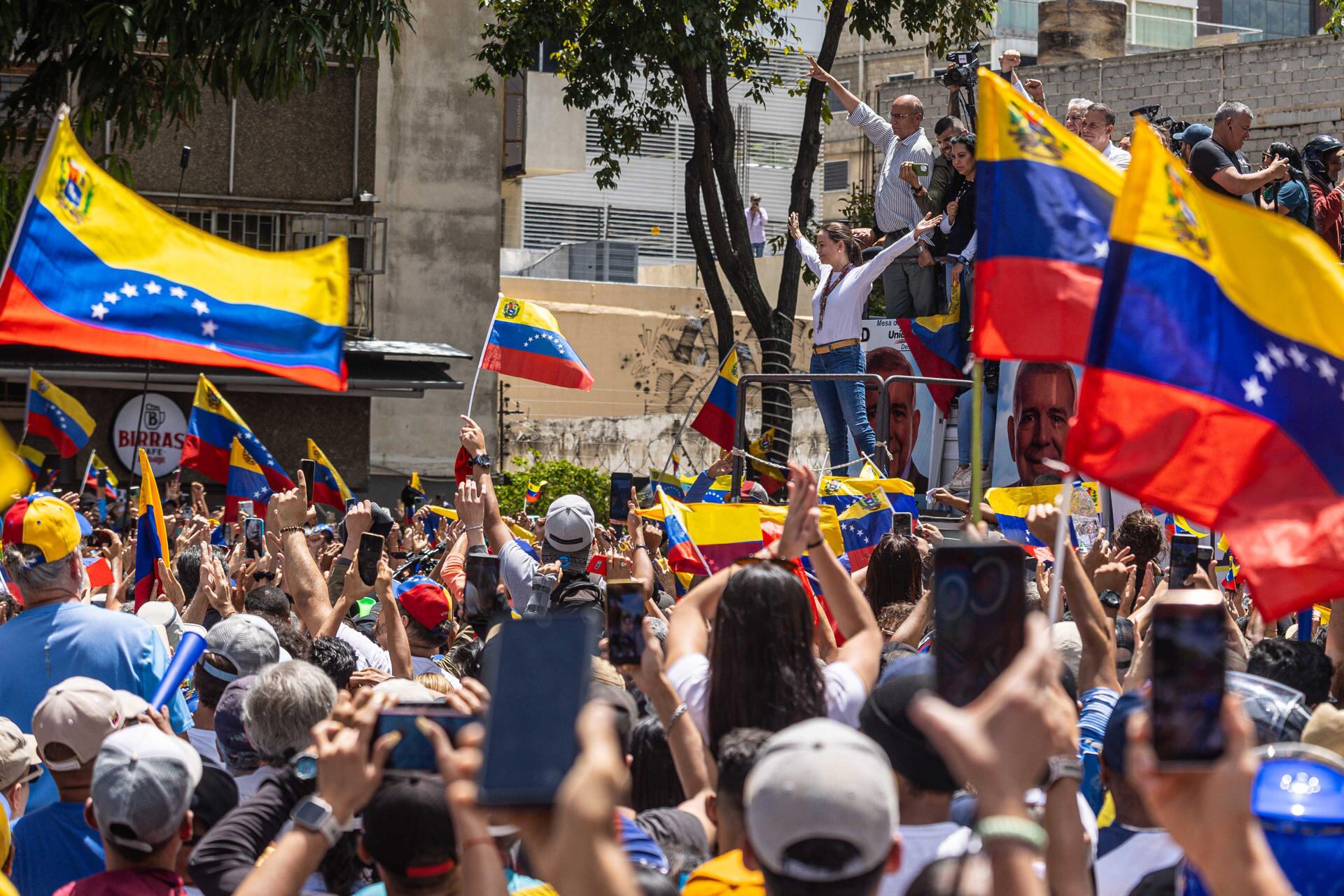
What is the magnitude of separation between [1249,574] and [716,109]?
16075 mm

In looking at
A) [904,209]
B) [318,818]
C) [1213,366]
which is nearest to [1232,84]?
[904,209]

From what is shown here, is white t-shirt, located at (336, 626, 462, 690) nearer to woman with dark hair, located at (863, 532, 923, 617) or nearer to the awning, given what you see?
woman with dark hair, located at (863, 532, 923, 617)

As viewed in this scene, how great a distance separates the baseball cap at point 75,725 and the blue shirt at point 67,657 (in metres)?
1.27

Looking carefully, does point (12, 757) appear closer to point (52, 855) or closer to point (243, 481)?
point (52, 855)

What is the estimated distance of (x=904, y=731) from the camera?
342 cm

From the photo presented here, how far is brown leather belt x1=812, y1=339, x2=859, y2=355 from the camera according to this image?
12195 millimetres

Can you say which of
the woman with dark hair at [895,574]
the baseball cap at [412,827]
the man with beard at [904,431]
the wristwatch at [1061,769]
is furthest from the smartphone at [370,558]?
the man with beard at [904,431]

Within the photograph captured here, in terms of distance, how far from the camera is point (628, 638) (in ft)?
13.0

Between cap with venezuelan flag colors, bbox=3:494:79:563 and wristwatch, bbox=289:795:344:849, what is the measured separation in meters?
2.99

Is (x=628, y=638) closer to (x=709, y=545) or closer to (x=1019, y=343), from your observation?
(x=1019, y=343)

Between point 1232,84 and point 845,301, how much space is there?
66.5 ft

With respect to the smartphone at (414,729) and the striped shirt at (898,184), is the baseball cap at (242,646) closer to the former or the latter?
the smartphone at (414,729)

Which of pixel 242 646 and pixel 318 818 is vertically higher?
pixel 318 818

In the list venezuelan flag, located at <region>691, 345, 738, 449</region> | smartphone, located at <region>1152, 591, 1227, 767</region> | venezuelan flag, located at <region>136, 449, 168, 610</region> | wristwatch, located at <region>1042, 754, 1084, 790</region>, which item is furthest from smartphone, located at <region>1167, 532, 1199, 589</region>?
venezuelan flag, located at <region>691, 345, 738, 449</region>
